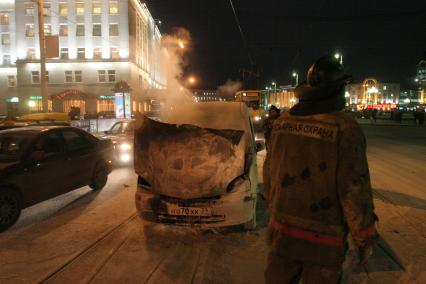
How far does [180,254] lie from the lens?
4.68 meters

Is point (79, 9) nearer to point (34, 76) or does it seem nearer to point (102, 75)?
point (102, 75)

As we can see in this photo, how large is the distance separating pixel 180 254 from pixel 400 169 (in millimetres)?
8467

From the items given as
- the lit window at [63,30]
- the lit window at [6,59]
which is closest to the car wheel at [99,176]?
the lit window at [63,30]

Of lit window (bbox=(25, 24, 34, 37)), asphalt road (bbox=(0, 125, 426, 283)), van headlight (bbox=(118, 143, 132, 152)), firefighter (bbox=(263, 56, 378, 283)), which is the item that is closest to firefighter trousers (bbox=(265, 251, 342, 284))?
firefighter (bbox=(263, 56, 378, 283))

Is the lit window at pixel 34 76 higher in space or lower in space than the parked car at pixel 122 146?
higher

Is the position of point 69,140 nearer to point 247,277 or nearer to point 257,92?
point 247,277

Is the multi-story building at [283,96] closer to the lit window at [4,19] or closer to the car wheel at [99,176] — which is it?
the lit window at [4,19]

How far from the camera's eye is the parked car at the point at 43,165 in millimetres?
5914

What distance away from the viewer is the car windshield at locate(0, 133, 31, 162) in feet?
20.8

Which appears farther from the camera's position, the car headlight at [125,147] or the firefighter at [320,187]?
the car headlight at [125,147]

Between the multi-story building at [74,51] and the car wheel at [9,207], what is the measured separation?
48.3 metres

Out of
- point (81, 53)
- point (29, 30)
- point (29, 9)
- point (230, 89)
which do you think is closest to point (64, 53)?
point (81, 53)

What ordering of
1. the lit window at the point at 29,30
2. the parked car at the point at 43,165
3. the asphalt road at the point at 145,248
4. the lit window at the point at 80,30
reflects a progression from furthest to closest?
1. the lit window at the point at 80,30
2. the lit window at the point at 29,30
3. the parked car at the point at 43,165
4. the asphalt road at the point at 145,248

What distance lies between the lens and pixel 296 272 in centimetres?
236
